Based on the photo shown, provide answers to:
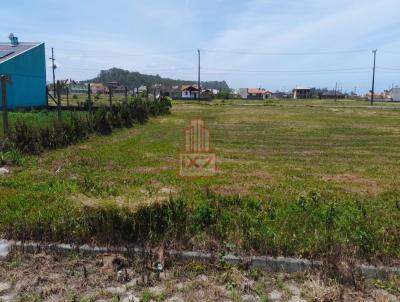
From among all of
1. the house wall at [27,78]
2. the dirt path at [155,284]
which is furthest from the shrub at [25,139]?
the house wall at [27,78]

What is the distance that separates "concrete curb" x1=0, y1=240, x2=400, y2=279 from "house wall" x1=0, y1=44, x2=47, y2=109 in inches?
1068

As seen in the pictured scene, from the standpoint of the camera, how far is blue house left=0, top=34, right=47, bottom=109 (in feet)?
93.6

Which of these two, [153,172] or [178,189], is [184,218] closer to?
[178,189]

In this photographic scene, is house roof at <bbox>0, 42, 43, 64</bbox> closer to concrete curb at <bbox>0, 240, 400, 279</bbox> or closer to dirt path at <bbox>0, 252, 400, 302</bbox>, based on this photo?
concrete curb at <bbox>0, 240, 400, 279</bbox>

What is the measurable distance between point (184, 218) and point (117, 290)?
1.23 m

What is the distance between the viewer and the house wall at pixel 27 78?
2853 centimetres

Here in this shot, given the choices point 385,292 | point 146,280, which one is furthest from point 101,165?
point 385,292

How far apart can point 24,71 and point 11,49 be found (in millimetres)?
2658

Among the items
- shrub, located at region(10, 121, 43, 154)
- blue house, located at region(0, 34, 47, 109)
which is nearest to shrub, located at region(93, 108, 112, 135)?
shrub, located at region(10, 121, 43, 154)

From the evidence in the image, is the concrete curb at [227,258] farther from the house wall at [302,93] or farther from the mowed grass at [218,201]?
the house wall at [302,93]

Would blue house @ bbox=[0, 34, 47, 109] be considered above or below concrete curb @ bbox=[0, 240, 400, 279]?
above

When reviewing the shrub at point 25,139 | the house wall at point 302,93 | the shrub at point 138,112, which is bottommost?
the shrub at point 25,139

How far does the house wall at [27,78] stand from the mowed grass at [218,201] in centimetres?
2195

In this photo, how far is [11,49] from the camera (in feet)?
104
